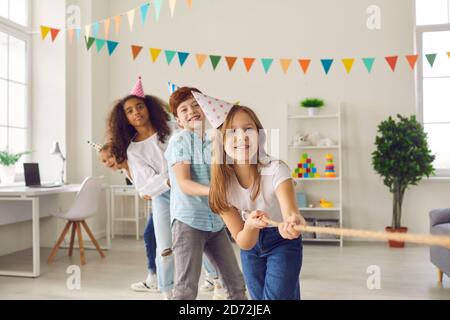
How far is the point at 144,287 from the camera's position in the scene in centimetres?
311

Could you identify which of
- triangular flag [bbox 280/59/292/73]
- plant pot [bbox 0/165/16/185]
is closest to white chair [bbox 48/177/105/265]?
plant pot [bbox 0/165/16/185]

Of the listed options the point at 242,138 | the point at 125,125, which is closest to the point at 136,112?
the point at 125,125

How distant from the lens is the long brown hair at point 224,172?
1.47 m

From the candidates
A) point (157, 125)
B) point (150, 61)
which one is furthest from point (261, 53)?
point (157, 125)

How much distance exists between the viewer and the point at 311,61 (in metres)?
5.14

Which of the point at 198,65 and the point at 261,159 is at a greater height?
the point at 198,65

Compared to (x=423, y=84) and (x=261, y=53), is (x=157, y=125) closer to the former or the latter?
(x=261, y=53)

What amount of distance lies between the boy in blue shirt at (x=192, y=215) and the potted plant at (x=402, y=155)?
9.81 ft

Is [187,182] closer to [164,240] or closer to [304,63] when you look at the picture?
[164,240]

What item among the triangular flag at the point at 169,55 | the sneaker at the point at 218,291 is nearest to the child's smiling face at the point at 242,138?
the sneaker at the point at 218,291

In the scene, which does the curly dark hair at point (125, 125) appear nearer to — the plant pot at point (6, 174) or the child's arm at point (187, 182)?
the child's arm at point (187, 182)

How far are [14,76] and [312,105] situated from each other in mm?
3194

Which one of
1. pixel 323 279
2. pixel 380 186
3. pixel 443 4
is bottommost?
pixel 323 279
